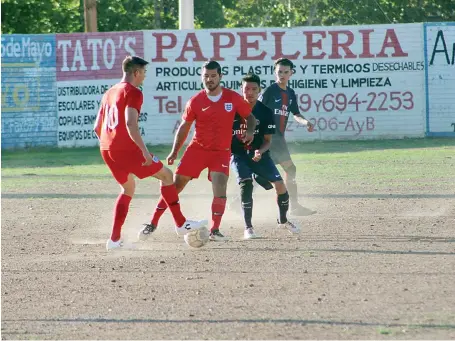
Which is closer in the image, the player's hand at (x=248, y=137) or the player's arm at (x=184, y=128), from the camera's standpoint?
the player's arm at (x=184, y=128)

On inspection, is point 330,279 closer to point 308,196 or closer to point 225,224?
point 225,224

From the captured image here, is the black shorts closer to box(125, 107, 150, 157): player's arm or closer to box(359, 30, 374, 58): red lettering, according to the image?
box(125, 107, 150, 157): player's arm

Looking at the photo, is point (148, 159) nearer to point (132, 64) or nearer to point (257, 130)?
point (132, 64)

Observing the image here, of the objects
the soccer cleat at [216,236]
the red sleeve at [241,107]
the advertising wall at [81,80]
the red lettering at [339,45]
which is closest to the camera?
the red sleeve at [241,107]

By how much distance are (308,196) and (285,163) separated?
2.69 m

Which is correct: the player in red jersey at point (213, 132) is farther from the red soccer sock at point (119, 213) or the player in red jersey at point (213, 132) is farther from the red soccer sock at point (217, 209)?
the red soccer sock at point (119, 213)

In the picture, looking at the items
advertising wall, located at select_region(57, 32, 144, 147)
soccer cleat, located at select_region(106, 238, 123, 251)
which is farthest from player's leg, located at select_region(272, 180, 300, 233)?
advertising wall, located at select_region(57, 32, 144, 147)

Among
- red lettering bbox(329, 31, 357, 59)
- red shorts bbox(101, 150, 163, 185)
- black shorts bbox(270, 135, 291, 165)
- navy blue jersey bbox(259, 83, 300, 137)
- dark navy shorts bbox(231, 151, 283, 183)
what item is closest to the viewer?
red shorts bbox(101, 150, 163, 185)

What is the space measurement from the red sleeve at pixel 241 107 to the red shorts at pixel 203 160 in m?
0.44

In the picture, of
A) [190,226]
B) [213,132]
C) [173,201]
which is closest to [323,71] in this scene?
[213,132]

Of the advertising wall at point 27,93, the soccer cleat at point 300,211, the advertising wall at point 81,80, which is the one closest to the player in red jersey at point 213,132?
the soccer cleat at point 300,211

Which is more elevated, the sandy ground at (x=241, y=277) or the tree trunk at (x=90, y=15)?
the tree trunk at (x=90, y=15)

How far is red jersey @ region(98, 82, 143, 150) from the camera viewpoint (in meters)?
10.8

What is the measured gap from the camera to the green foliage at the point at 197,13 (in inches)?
1533
